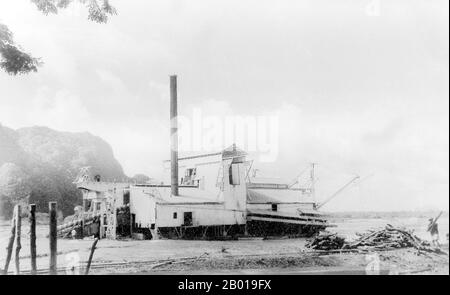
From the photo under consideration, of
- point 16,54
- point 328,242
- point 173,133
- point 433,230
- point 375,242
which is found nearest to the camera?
point 16,54

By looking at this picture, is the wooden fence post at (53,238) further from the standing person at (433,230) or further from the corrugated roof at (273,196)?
the corrugated roof at (273,196)

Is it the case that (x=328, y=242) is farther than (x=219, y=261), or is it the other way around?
(x=328, y=242)

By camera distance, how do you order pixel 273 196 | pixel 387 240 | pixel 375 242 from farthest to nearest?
pixel 273 196, pixel 375 242, pixel 387 240

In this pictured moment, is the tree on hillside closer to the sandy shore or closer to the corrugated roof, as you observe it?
the sandy shore

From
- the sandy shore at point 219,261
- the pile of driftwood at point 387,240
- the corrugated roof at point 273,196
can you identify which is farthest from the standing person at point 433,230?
the corrugated roof at point 273,196

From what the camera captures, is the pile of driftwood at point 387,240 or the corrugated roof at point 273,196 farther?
the corrugated roof at point 273,196

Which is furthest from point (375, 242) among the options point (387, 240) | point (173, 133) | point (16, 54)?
point (16, 54)

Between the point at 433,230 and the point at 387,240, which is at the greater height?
the point at 433,230

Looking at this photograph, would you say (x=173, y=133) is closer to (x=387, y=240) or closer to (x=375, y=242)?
(x=375, y=242)

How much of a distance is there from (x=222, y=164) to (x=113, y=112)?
780 cm

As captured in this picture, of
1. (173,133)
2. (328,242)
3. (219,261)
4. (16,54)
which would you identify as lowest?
(219,261)
